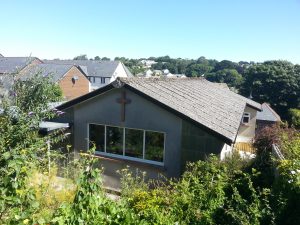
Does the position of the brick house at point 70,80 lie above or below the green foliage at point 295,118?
above

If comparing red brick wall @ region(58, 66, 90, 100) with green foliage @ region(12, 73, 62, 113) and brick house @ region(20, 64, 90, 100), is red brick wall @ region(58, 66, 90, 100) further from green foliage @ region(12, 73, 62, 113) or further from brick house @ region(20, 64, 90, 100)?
green foliage @ region(12, 73, 62, 113)

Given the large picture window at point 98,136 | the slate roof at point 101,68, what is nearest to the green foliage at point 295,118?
the large picture window at point 98,136

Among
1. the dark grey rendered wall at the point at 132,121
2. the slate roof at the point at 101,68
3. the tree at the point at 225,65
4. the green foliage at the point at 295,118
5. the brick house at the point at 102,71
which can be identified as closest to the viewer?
the dark grey rendered wall at the point at 132,121

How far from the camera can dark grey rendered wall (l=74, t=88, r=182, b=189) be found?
1170 centimetres

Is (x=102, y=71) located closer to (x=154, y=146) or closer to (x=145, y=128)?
(x=145, y=128)

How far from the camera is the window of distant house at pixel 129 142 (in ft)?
39.8

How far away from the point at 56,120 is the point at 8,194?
996 centimetres

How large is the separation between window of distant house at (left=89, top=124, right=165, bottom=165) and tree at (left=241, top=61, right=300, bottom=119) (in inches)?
1506

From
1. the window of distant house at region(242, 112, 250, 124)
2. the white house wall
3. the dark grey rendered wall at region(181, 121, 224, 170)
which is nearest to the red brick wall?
the white house wall

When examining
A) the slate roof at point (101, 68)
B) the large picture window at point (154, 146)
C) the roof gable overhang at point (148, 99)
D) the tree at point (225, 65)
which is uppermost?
the tree at point (225, 65)

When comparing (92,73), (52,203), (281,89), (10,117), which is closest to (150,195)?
(52,203)

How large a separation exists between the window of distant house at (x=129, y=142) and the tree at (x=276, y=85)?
126 ft

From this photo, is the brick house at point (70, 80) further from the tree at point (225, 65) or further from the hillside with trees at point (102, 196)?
the tree at point (225, 65)

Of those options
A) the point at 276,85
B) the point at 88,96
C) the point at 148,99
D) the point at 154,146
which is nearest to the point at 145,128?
the point at 154,146
